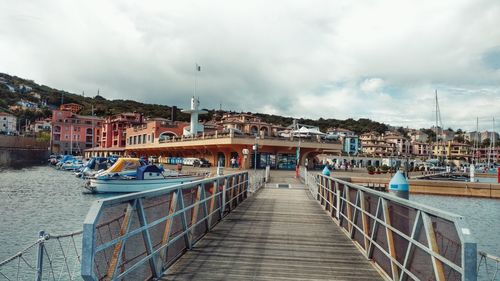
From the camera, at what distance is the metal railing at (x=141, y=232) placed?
400cm

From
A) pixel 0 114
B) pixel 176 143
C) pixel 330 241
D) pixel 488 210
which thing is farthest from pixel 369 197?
pixel 0 114

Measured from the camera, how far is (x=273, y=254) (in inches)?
301

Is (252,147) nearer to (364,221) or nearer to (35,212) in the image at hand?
(35,212)

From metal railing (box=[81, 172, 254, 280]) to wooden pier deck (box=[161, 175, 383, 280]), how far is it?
0.32 m

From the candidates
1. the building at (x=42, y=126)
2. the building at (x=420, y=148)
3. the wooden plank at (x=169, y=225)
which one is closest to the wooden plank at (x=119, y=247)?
the wooden plank at (x=169, y=225)

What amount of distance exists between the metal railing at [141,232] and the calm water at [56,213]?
29.7 feet

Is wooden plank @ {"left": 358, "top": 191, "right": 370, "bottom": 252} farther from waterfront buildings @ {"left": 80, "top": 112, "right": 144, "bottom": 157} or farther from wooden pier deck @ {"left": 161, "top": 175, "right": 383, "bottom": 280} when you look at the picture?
waterfront buildings @ {"left": 80, "top": 112, "right": 144, "bottom": 157}

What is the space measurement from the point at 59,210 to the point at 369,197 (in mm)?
22758

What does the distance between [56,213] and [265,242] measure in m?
19.2

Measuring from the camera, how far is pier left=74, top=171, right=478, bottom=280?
4.10m

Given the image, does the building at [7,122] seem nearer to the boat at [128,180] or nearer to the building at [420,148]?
the boat at [128,180]

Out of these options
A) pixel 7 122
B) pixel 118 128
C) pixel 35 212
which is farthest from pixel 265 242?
pixel 7 122

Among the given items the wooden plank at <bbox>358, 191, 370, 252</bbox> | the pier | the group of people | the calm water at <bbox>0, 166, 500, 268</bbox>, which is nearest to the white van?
the group of people

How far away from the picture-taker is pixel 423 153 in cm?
16612
